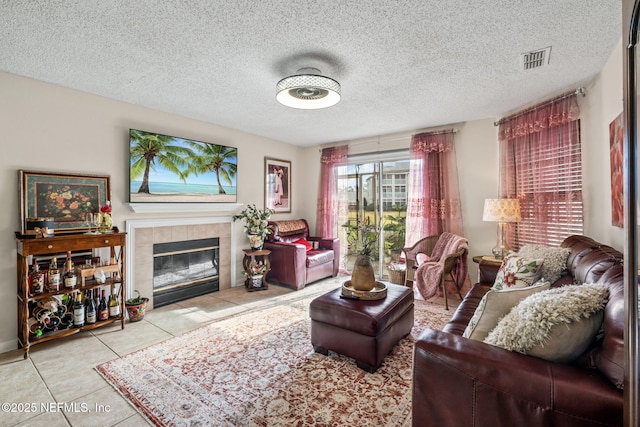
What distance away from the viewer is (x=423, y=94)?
119 inches

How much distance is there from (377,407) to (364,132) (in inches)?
153

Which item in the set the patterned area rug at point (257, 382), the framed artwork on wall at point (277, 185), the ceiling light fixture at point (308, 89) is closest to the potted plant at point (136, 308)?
the patterned area rug at point (257, 382)

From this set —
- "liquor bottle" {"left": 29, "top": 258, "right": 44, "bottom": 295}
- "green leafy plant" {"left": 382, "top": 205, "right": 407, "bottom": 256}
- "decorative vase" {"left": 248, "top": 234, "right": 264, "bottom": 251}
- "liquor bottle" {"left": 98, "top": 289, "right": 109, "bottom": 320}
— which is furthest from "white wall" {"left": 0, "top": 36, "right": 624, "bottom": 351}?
"decorative vase" {"left": 248, "top": 234, "right": 264, "bottom": 251}

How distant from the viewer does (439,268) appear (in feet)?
11.6

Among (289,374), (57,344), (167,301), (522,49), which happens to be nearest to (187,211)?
(167,301)

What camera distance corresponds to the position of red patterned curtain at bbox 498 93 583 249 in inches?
114

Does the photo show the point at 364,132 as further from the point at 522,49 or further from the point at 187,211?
the point at 187,211

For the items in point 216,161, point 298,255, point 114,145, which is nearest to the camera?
point 114,145

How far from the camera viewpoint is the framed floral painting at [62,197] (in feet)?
8.52

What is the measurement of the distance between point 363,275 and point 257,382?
116 cm

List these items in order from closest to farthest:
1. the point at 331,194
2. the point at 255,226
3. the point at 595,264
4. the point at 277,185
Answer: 1. the point at 595,264
2. the point at 255,226
3. the point at 277,185
4. the point at 331,194

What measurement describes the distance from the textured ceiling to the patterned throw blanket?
5.64ft

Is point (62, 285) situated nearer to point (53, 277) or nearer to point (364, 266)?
point (53, 277)

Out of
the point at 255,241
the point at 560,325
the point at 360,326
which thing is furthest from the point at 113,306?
the point at 560,325
